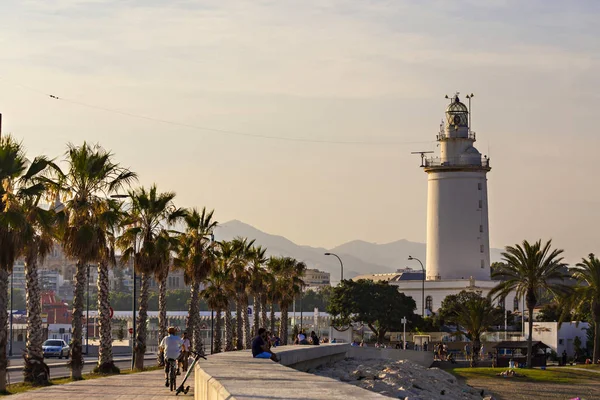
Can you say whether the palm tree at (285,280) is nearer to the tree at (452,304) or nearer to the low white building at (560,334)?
the tree at (452,304)

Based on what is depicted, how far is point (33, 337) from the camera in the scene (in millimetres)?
35844

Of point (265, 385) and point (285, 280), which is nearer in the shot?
point (265, 385)

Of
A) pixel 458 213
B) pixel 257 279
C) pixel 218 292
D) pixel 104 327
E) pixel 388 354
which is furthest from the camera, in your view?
pixel 458 213

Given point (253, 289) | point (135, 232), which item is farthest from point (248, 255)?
point (135, 232)

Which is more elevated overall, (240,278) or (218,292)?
(240,278)

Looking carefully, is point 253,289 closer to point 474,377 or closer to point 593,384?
point 474,377

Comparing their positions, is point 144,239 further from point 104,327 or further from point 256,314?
point 256,314

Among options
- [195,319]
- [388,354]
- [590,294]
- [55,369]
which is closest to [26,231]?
[55,369]

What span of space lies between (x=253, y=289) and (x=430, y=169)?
47.0 m

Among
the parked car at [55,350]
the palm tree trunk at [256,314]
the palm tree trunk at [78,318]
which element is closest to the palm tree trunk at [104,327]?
the palm tree trunk at [78,318]

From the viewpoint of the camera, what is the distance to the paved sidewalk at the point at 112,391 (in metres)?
26.0

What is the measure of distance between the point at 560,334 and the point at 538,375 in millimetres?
26772

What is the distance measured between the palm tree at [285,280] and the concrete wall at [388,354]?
19.5 m

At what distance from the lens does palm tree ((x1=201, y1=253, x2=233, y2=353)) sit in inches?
2968
